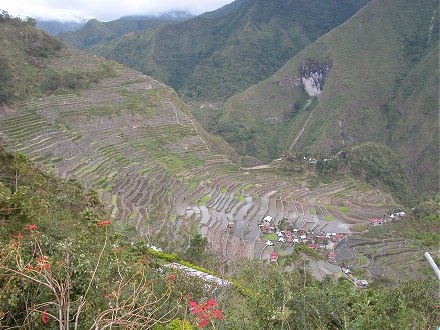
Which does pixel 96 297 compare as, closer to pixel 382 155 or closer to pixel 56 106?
pixel 56 106

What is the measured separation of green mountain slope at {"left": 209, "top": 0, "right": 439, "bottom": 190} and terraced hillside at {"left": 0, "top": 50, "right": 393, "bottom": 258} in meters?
33.9

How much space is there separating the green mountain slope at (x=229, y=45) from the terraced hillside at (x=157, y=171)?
7553 cm

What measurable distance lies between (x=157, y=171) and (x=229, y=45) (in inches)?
4476

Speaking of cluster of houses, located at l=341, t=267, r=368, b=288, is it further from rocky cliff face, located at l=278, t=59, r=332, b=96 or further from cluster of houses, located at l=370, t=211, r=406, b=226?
rocky cliff face, located at l=278, t=59, r=332, b=96

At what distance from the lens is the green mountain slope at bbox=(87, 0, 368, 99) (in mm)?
130875

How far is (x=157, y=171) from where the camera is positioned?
33.8 meters

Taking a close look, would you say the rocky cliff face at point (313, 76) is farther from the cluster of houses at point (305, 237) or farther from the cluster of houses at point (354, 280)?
the cluster of houses at point (354, 280)

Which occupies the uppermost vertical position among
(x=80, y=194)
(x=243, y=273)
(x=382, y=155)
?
(x=80, y=194)

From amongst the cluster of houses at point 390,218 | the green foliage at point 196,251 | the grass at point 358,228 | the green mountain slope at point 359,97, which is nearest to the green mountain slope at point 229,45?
the green mountain slope at point 359,97

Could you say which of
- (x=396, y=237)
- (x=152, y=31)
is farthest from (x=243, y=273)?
(x=152, y=31)

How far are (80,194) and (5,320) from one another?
1288cm

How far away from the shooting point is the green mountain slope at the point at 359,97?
7888 cm

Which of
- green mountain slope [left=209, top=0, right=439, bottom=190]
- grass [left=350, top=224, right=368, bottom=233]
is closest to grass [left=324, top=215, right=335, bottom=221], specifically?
grass [left=350, top=224, right=368, bottom=233]

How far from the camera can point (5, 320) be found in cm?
468
